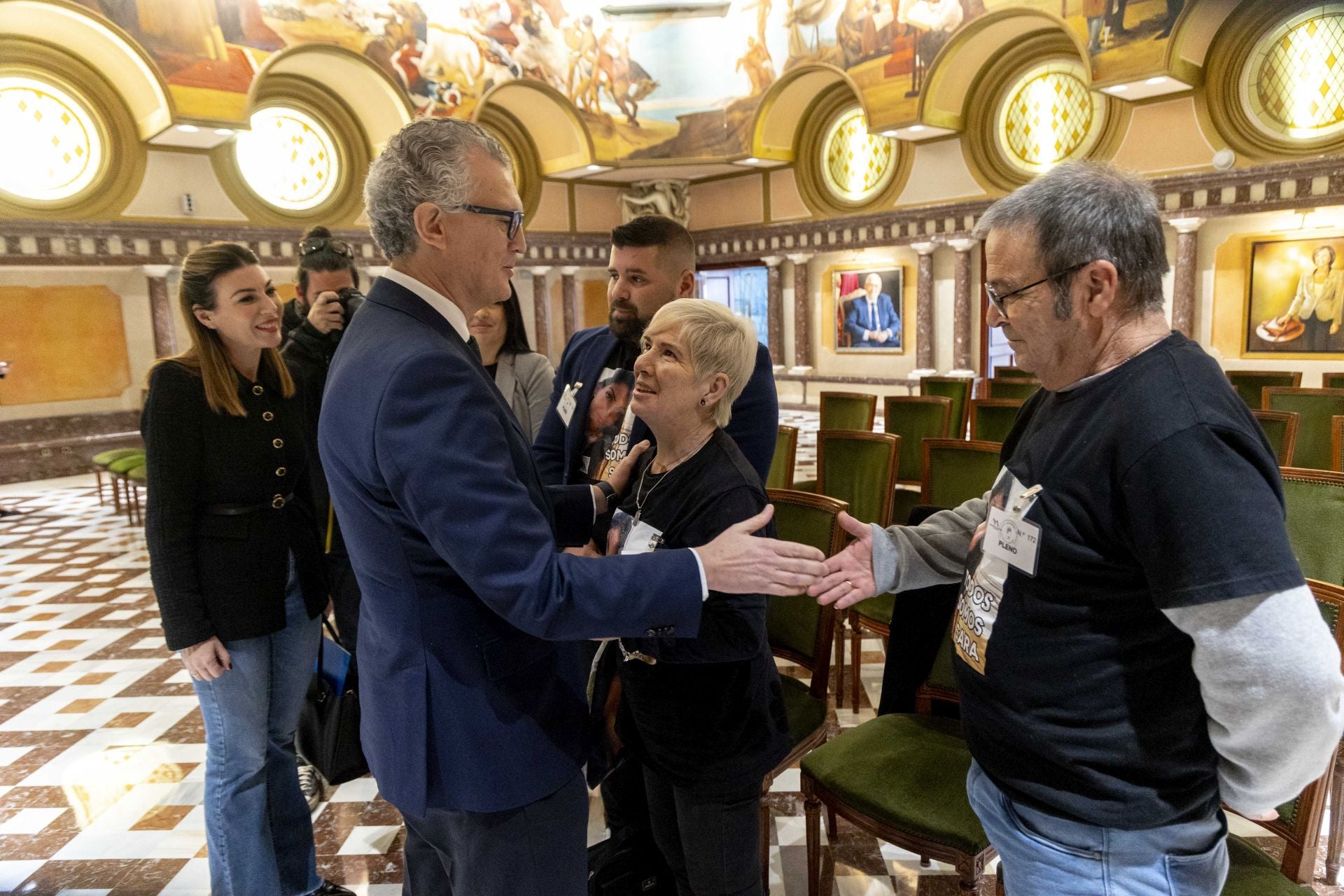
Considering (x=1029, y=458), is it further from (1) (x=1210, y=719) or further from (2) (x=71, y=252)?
(2) (x=71, y=252)

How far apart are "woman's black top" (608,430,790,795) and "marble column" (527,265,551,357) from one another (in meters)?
13.8

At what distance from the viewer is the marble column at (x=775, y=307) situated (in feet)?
49.4

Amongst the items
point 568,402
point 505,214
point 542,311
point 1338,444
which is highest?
point 542,311

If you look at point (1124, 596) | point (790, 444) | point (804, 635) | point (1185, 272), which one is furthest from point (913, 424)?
point (1185, 272)

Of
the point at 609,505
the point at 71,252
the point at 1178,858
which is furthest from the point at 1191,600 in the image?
the point at 71,252

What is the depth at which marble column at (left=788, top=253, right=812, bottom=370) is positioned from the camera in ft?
47.8

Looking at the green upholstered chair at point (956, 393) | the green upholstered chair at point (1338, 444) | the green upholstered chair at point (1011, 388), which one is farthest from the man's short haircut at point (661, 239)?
the green upholstered chair at point (1011, 388)

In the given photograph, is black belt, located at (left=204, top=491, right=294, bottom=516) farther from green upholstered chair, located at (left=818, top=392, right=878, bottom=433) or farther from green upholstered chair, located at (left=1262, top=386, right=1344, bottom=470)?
green upholstered chair, located at (left=1262, top=386, right=1344, bottom=470)

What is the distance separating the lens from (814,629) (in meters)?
2.46

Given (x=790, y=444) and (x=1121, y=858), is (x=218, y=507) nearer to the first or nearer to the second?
(x=1121, y=858)

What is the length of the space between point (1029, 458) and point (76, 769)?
3975 millimetres

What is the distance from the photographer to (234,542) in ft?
6.97

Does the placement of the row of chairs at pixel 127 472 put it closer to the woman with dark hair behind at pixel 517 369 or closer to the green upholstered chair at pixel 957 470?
the woman with dark hair behind at pixel 517 369

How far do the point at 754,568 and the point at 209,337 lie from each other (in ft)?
5.41
